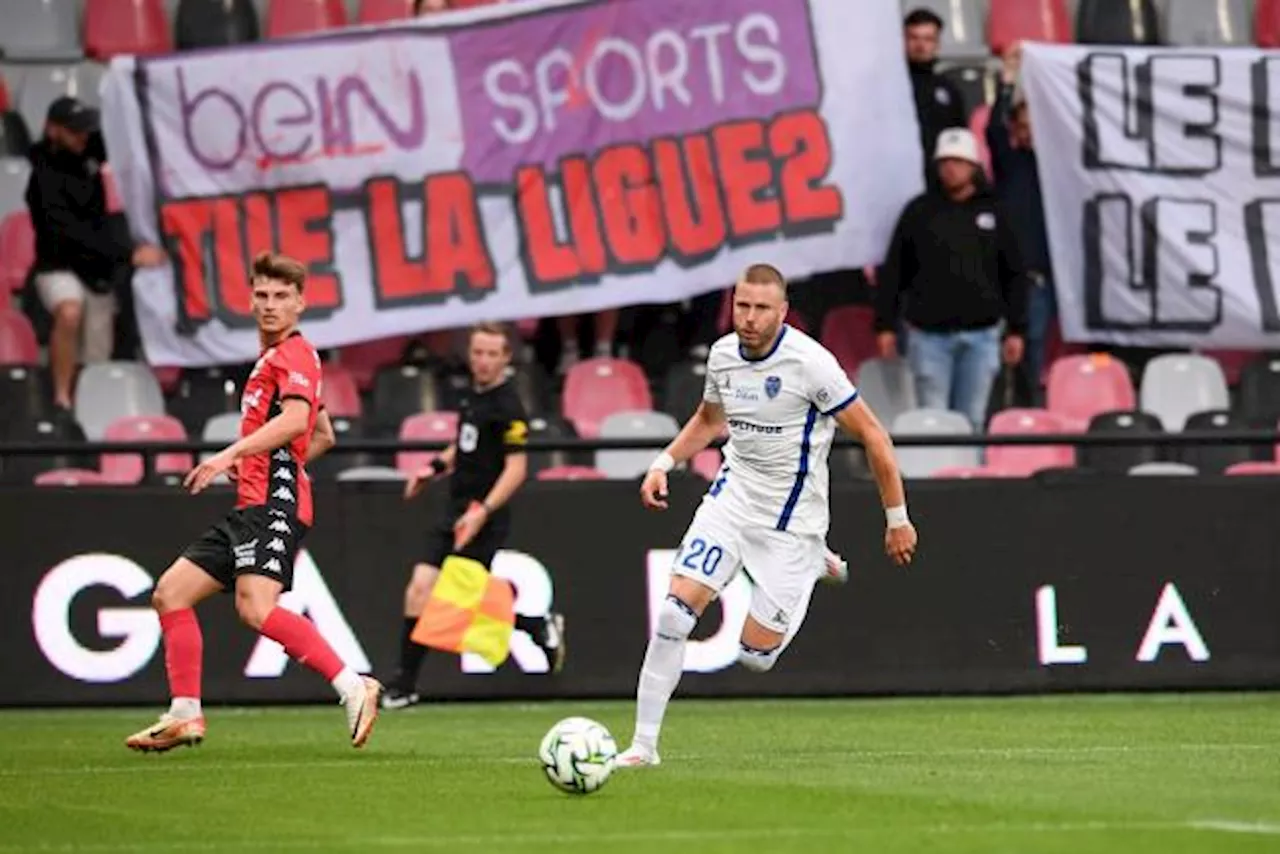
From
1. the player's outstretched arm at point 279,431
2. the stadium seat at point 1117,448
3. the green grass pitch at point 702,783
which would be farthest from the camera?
the stadium seat at point 1117,448

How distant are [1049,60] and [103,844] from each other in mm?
10954

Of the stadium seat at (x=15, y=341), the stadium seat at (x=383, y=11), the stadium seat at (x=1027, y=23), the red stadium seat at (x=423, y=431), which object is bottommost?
the red stadium seat at (x=423, y=431)

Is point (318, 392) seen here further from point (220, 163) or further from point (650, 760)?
point (220, 163)

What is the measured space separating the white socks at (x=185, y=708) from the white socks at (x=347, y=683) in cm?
60

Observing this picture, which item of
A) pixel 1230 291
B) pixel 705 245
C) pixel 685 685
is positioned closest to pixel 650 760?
pixel 685 685

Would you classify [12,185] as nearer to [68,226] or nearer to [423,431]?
[68,226]

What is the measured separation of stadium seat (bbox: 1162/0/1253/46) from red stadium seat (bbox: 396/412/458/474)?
21.5ft

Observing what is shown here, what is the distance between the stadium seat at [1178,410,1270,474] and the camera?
719 inches

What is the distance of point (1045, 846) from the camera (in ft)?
29.9

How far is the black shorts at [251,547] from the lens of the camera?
40.6 ft

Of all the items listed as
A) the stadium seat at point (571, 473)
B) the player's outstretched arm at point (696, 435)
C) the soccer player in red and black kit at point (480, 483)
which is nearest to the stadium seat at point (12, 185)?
the stadium seat at point (571, 473)

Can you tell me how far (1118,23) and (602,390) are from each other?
16.7ft

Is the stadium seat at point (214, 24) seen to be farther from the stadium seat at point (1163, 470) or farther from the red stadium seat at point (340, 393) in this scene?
the stadium seat at point (1163, 470)

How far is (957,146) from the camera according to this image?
18.2 meters
